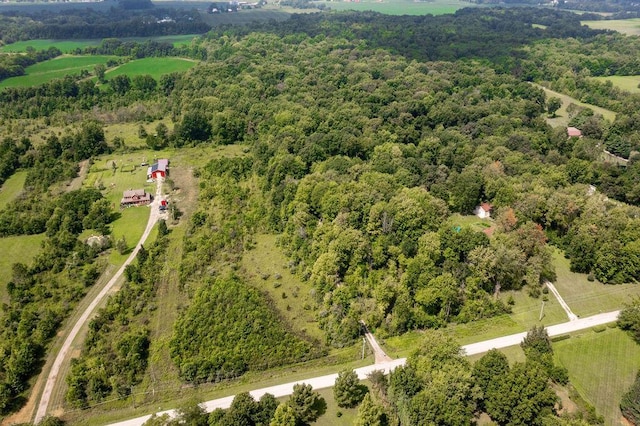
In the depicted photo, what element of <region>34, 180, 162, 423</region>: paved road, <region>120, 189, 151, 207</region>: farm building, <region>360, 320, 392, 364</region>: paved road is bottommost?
<region>34, 180, 162, 423</region>: paved road

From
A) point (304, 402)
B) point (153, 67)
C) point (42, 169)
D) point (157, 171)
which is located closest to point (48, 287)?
point (157, 171)

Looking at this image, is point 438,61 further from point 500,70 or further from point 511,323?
point 511,323

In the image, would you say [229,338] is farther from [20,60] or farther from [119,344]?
[20,60]

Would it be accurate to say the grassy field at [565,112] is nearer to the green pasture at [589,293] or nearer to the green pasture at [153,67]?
the green pasture at [589,293]

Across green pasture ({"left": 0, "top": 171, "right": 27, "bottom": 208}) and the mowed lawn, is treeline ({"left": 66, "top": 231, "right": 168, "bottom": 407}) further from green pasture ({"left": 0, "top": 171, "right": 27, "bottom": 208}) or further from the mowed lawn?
the mowed lawn

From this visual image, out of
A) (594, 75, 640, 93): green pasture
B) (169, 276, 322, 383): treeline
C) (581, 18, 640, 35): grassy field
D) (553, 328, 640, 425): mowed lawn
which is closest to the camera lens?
(553, 328, 640, 425): mowed lawn

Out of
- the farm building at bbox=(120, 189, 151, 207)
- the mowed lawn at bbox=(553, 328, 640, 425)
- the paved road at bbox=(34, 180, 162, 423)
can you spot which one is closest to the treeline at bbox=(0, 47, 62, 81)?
the farm building at bbox=(120, 189, 151, 207)
